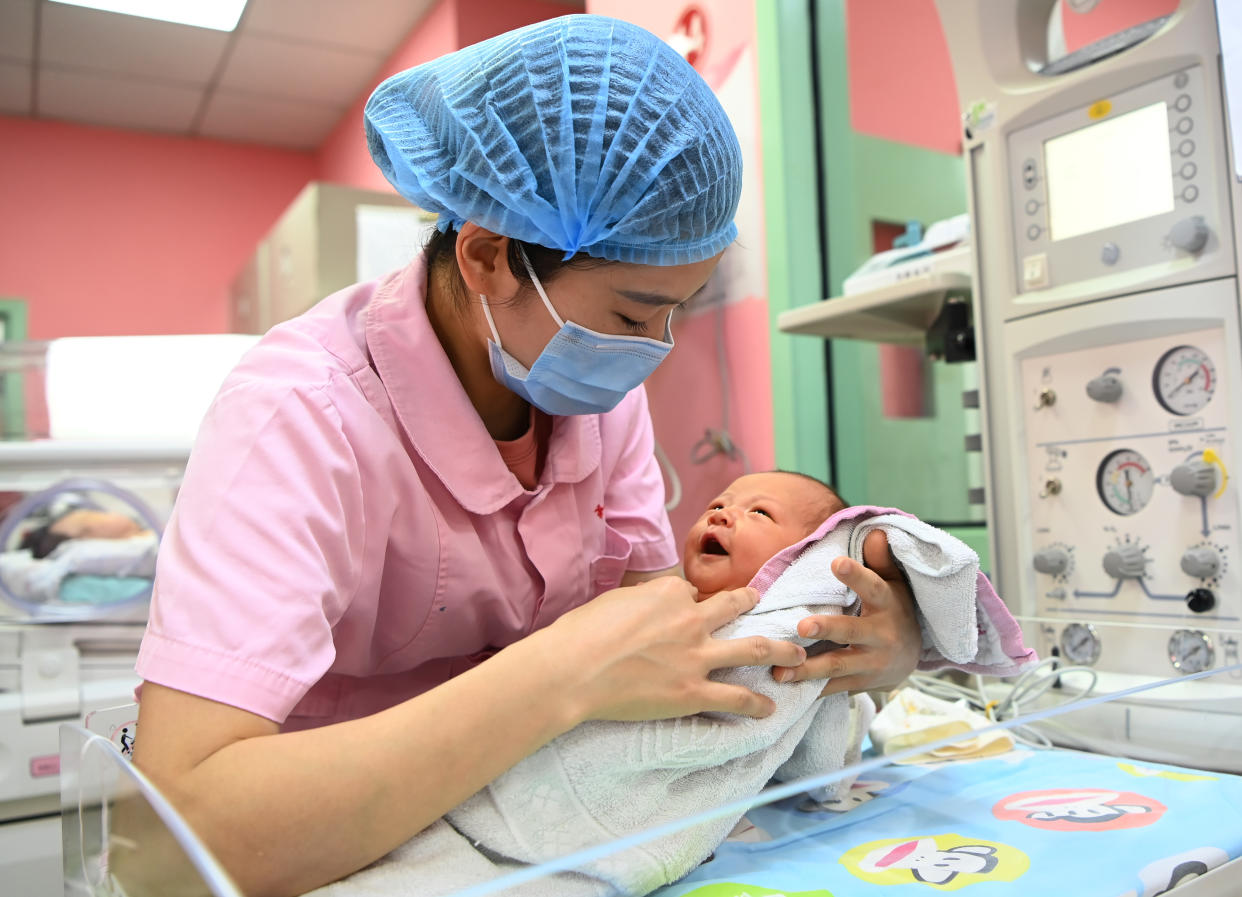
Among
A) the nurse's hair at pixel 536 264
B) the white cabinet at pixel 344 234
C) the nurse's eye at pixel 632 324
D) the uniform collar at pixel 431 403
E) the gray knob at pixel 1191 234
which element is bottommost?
the uniform collar at pixel 431 403

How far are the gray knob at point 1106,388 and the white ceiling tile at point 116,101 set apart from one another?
3201mm

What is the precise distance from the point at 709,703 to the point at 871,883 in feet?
0.57

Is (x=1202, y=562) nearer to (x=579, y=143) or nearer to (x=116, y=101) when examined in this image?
(x=579, y=143)

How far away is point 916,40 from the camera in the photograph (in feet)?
8.07

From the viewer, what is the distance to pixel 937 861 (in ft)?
2.30

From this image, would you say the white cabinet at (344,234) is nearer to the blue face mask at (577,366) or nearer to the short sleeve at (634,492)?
the short sleeve at (634,492)

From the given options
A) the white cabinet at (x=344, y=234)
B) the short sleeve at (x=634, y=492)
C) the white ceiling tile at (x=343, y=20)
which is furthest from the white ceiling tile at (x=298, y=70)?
the short sleeve at (x=634, y=492)

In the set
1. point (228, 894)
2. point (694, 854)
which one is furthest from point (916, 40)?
point (228, 894)

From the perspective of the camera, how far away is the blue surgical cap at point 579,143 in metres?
0.78

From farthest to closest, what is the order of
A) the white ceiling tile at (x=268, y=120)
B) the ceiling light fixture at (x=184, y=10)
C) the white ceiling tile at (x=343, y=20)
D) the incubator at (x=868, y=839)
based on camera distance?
the white ceiling tile at (x=268, y=120)
the white ceiling tile at (x=343, y=20)
the ceiling light fixture at (x=184, y=10)
the incubator at (x=868, y=839)

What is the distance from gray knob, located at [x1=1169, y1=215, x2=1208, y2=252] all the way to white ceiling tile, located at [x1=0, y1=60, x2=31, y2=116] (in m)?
3.24

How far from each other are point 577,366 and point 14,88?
3.28 m

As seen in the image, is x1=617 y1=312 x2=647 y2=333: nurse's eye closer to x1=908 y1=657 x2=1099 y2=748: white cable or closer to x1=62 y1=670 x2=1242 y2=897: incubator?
x1=62 y1=670 x2=1242 y2=897: incubator

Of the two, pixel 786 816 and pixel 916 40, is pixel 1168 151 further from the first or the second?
pixel 916 40
